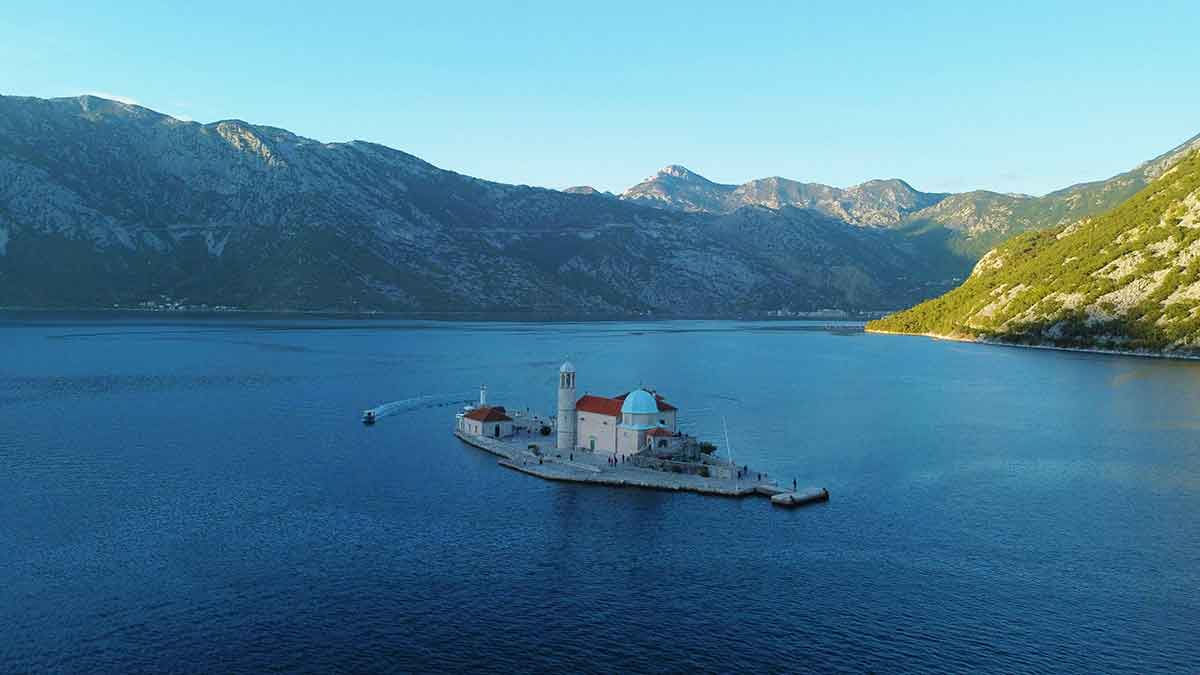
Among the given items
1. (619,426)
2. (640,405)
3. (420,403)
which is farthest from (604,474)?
(420,403)

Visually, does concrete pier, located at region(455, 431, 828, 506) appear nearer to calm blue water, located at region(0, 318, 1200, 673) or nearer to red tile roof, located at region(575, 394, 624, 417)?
calm blue water, located at region(0, 318, 1200, 673)

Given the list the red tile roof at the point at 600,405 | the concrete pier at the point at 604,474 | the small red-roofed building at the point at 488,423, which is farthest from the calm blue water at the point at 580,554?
the red tile roof at the point at 600,405

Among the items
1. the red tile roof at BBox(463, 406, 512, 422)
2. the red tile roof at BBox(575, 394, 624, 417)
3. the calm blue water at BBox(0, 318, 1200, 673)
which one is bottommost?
the calm blue water at BBox(0, 318, 1200, 673)

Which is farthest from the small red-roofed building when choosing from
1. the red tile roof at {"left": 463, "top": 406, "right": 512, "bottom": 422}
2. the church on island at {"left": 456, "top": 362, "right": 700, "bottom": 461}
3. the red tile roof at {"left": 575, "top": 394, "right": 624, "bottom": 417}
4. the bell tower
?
the red tile roof at {"left": 575, "top": 394, "right": 624, "bottom": 417}

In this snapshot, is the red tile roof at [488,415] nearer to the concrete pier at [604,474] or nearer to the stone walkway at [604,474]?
the concrete pier at [604,474]

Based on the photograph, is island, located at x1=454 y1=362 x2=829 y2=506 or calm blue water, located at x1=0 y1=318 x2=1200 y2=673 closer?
calm blue water, located at x1=0 y1=318 x2=1200 y2=673

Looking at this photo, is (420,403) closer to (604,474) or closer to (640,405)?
(640,405)
